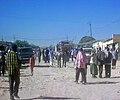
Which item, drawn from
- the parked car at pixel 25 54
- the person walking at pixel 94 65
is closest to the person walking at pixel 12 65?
the person walking at pixel 94 65

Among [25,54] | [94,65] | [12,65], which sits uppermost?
[25,54]

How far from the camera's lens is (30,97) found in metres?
13.3

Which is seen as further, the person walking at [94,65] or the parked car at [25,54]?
the parked car at [25,54]

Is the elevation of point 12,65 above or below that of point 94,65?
above

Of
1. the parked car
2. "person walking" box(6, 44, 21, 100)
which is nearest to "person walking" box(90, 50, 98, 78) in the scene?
"person walking" box(6, 44, 21, 100)

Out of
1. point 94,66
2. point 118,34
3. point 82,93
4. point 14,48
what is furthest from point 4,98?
point 118,34

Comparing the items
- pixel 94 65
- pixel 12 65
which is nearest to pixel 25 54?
pixel 94 65

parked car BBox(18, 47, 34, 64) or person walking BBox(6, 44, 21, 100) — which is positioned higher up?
parked car BBox(18, 47, 34, 64)

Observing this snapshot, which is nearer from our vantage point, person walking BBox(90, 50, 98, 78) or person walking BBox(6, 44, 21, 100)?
person walking BBox(6, 44, 21, 100)

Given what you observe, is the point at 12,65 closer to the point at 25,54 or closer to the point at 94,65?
the point at 94,65

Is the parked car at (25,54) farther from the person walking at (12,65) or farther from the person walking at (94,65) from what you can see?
the person walking at (12,65)

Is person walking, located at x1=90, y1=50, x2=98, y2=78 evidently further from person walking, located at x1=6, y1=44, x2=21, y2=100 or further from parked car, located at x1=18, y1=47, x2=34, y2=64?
parked car, located at x1=18, y1=47, x2=34, y2=64

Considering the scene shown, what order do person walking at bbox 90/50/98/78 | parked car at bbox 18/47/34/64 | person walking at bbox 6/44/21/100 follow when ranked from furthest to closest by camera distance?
parked car at bbox 18/47/34/64 → person walking at bbox 90/50/98/78 → person walking at bbox 6/44/21/100

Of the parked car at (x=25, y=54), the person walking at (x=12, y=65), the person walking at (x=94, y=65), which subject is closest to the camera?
the person walking at (x=12, y=65)
